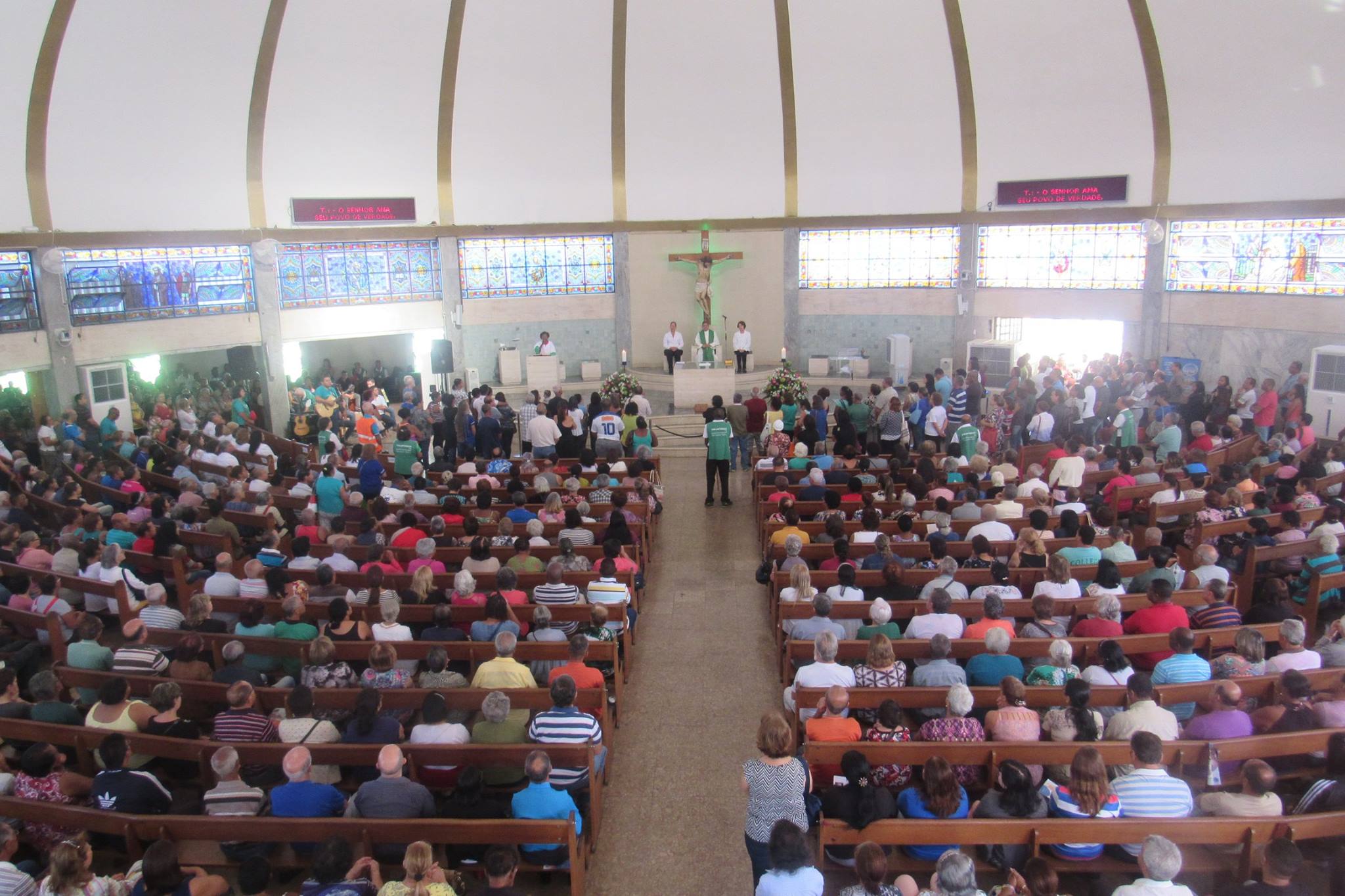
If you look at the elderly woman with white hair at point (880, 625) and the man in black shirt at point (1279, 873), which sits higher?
the elderly woman with white hair at point (880, 625)

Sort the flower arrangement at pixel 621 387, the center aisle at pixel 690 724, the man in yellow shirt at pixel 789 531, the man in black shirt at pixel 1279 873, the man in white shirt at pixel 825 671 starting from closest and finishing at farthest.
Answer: the man in black shirt at pixel 1279 873 < the center aisle at pixel 690 724 < the man in white shirt at pixel 825 671 < the man in yellow shirt at pixel 789 531 < the flower arrangement at pixel 621 387

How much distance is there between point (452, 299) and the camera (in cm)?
2106

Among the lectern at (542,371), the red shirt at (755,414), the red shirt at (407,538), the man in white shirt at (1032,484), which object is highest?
the lectern at (542,371)

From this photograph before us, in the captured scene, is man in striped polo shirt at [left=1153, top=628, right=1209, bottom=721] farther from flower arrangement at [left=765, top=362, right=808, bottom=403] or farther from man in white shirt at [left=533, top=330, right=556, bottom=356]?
man in white shirt at [left=533, top=330, right=556, bottom=356]

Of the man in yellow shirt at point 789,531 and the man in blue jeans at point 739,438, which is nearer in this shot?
the man in yellow shirt at point 789,531

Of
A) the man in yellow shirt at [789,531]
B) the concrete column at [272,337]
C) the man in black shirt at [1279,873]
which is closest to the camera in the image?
the man in black shirt at [1279,873]

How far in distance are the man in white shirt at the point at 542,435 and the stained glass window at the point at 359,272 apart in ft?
27.0

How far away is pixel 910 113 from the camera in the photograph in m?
19.4

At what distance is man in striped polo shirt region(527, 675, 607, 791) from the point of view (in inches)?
228

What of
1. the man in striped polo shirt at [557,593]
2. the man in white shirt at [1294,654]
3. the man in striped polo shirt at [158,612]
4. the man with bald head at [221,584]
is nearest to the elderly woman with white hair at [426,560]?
the man in striped polo shirt at [557,593]

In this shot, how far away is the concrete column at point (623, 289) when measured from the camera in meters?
21.3

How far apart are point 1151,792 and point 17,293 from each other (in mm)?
17347

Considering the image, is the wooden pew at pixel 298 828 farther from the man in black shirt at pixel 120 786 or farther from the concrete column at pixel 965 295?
the concrete column at pixel 965 295

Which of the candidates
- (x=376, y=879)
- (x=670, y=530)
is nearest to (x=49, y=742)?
(x=376, y=879)
